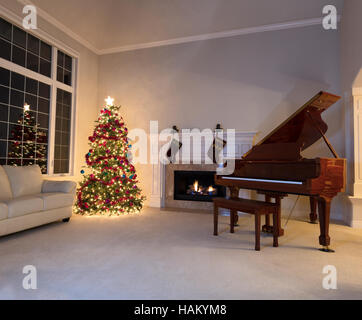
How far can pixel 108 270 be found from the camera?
→ 215 cm

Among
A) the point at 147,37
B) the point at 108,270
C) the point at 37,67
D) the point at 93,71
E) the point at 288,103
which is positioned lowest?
the point at 108,270

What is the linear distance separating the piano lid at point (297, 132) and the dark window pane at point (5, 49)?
4306mm

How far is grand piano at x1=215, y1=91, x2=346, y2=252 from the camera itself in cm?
273

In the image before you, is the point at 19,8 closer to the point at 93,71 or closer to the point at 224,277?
the point at 93,71

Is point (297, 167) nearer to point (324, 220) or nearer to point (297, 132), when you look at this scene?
point (297, 132)

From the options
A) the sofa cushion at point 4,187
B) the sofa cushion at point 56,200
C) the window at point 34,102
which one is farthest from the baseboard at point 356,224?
the window at point 34,102

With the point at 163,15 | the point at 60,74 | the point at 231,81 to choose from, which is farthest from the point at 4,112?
the point at 231,81

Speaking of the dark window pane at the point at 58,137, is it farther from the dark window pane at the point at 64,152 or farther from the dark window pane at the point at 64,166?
the dark window pane at the point at 64,166

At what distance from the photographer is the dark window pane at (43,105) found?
475 cm

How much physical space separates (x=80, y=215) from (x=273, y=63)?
4694mm

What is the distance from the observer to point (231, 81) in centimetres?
516

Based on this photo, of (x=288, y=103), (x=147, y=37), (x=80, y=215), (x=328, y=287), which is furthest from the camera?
(x=147, y=37)

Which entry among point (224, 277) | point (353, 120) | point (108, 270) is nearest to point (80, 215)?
point (108, 270)

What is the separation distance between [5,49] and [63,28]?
1352 mm
